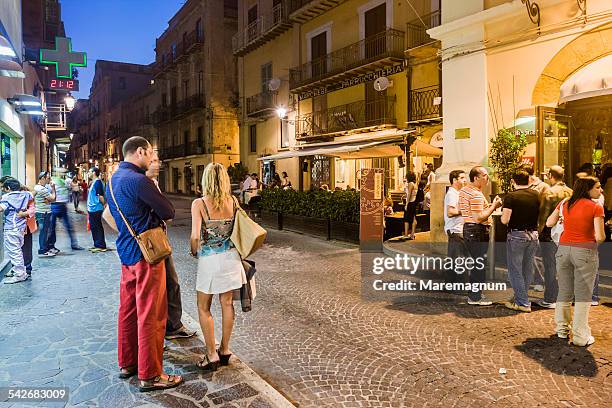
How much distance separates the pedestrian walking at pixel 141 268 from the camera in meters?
3.39

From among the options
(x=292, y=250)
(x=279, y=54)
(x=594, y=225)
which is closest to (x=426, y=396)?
(x=594, y=225)

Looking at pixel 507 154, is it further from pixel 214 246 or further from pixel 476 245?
pixel 214 246

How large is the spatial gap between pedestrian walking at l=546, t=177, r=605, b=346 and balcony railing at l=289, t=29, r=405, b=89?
13.1m

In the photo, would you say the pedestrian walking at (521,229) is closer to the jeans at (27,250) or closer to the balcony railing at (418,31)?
the jeans at (27,250)

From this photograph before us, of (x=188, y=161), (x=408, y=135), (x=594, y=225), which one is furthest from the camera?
(x=188, y=161)

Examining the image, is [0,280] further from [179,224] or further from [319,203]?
[179,224]

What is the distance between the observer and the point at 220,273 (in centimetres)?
374

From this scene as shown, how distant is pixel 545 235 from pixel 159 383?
542 cm

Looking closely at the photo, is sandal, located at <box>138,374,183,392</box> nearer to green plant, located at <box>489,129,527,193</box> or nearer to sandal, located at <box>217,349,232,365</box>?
sandal, located at <box>217,349,232,365</box>

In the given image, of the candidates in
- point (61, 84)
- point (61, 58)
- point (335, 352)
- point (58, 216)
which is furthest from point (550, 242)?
point (61, 84)

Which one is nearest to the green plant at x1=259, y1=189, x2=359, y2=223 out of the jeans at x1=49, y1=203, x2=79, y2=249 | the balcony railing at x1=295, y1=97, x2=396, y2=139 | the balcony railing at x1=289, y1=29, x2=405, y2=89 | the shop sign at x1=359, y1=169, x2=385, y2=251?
the shop sign at x1=359, y1=169, x2=385, y2=251

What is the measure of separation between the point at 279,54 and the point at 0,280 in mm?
19566

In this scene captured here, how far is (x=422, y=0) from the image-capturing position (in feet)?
52.7

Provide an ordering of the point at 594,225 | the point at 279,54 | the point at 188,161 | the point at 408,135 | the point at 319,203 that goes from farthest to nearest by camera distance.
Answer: the point at 188,161 → the point at 279,54 → the point at 408,135 → the point at 319,203 → the point at 594,225
